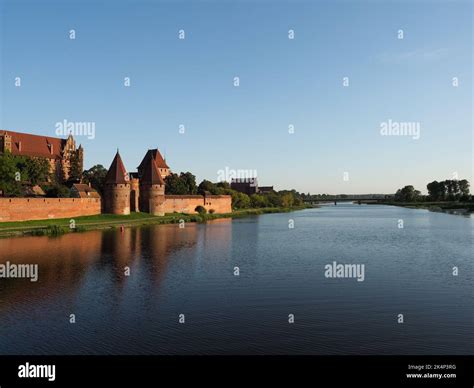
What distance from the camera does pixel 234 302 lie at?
50.1 ft

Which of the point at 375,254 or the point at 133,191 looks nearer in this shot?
the point at 375,254

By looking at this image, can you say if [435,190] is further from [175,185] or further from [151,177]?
[151,177]

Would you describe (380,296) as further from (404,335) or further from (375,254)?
(375,254)

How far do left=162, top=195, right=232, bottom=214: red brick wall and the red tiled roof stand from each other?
2309 cm

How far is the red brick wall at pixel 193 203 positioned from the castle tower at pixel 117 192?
7.87 meters

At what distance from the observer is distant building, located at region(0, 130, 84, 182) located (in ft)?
221

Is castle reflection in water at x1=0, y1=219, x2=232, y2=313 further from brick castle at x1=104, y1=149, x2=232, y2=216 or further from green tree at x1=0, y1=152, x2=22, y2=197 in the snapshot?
brick castle at x1=104, y1=149, x2=232, y2=216

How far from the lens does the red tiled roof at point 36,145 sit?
68.1 m

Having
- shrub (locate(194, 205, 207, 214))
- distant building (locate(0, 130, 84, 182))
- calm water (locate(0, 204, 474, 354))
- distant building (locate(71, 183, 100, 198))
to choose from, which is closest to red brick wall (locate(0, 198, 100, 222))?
distant building (locate(71, 183, 100, 198))
